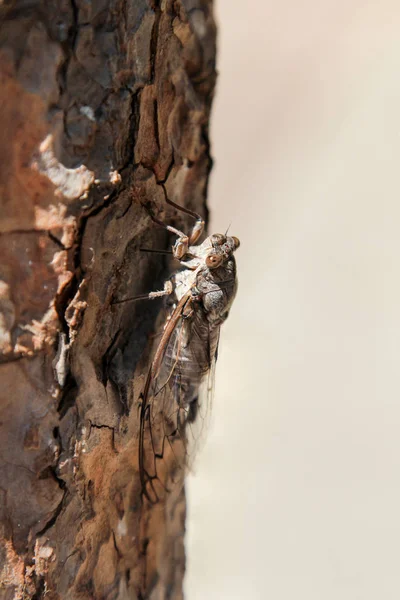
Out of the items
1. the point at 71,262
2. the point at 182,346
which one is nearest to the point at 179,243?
the point at 182,346

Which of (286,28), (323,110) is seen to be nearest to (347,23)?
(286,28)

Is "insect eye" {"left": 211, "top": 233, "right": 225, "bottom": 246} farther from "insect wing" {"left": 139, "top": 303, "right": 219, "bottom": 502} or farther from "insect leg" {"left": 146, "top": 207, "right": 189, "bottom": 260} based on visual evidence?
"insect wing" {"left": 139, "top": 303, "right": 219, "bottom": 502}

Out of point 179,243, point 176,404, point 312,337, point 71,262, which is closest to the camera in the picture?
point 71,262

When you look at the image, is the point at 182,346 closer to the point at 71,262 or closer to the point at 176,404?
the point at 176,404

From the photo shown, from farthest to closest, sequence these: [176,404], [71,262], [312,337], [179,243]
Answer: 1. [312,337]
2. [176,404]
3. [179,243]
4. [71,262]

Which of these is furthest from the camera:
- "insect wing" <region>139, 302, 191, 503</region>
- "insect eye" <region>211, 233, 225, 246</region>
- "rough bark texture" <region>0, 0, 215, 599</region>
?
"insect eye" <region>211, 233, 225, 246</region>

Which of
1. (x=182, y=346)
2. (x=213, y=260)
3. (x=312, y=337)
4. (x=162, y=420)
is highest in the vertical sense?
(x=312, y=337)

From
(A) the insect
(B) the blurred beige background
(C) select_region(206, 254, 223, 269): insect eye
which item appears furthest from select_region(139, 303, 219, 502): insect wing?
(B) the blurred beige background
